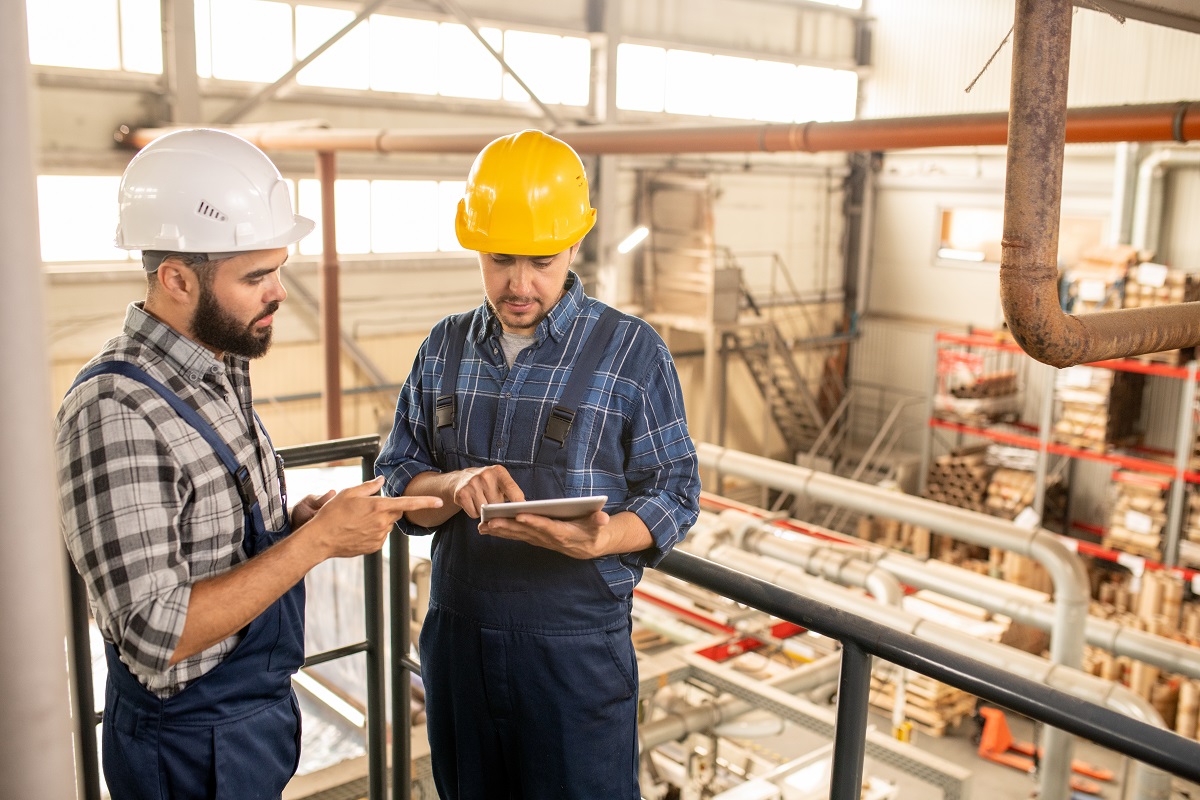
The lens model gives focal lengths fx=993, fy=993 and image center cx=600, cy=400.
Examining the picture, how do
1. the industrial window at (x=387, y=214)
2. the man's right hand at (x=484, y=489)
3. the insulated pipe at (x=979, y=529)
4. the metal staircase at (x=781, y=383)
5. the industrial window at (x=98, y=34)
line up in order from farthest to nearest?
the metal staircase at (x=781, y=383) < the industrial window at (x=387, y=214) < the industrial window at (x=98, y=34) < the insulated pipe at (x=979, y=529) < the man's right hand at (x=484, y=489)

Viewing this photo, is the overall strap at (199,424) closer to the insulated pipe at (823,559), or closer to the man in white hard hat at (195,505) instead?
the man in white hard hat at (195,505)

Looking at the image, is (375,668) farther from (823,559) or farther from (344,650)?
(823,559)

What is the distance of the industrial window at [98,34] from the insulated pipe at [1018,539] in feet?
26.8

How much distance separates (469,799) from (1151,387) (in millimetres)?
14053

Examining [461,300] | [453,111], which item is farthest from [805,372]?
[453,111]

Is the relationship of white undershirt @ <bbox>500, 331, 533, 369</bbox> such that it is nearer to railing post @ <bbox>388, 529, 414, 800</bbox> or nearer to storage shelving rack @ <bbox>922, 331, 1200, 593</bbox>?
railing post @ <bbox>388, 529, 414, 800</bbox>

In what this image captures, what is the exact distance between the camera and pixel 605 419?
214cm

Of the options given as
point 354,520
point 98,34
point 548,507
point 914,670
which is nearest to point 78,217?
point 98,34

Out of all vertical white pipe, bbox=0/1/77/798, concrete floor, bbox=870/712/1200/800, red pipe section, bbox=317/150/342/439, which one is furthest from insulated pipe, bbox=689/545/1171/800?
red pipe section, bbox=317/150/342/439

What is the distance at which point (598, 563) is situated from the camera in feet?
7.13

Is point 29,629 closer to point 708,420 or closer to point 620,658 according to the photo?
point 620,658

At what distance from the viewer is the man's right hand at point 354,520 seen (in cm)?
193

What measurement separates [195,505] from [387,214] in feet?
39.2

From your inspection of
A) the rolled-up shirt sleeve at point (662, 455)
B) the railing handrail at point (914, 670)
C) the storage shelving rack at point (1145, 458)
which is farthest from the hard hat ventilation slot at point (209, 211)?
Answer: the storage shelving rack at point (1145, 458)
